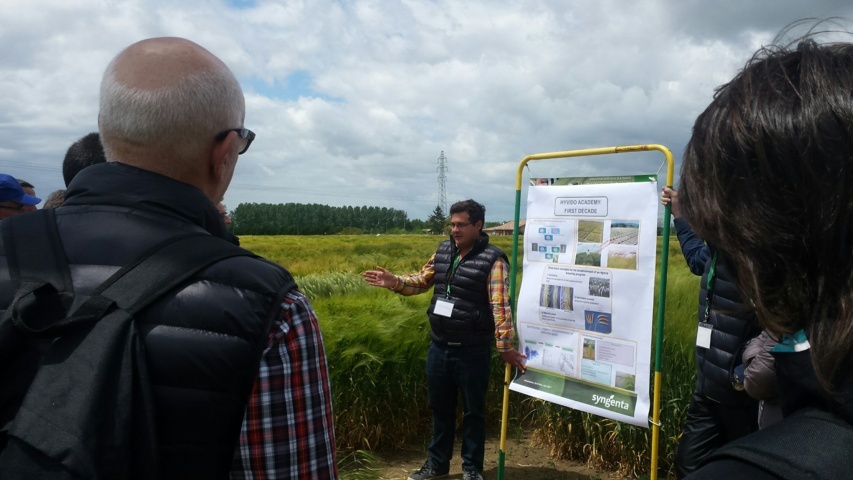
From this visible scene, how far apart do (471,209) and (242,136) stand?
11.2 ft

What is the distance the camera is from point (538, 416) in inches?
212

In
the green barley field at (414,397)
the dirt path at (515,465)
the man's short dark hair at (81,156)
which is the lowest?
the dirt path at (515,465)

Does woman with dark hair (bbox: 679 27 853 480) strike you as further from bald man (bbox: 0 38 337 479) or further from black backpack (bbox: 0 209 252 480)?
black backpack (bbox: 0 209 252 480)

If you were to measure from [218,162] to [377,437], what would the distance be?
14.2 feet

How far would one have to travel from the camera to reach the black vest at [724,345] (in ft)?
10.2

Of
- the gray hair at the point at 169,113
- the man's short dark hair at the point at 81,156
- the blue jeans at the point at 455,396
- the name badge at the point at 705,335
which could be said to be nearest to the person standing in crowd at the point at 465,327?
the blue jeans at the point at 455,396

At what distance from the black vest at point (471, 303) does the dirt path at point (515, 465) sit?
1194 mm

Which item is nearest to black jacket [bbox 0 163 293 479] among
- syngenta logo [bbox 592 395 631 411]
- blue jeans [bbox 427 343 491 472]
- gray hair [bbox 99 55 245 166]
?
gray hair [bbox 99 55 245 166]

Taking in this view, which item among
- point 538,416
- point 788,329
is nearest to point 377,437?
point 538,416

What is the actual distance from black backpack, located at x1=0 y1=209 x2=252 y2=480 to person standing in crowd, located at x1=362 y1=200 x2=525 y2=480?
3495 mm

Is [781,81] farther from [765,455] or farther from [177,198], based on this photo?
[177,198]

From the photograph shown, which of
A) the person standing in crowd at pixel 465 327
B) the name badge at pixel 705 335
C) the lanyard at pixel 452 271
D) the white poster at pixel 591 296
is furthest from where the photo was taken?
the lanyard at pixel 452 271

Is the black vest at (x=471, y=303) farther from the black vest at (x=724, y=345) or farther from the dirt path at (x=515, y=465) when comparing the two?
the black vest at (x=724, y=345)

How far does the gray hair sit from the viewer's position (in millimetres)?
1154
